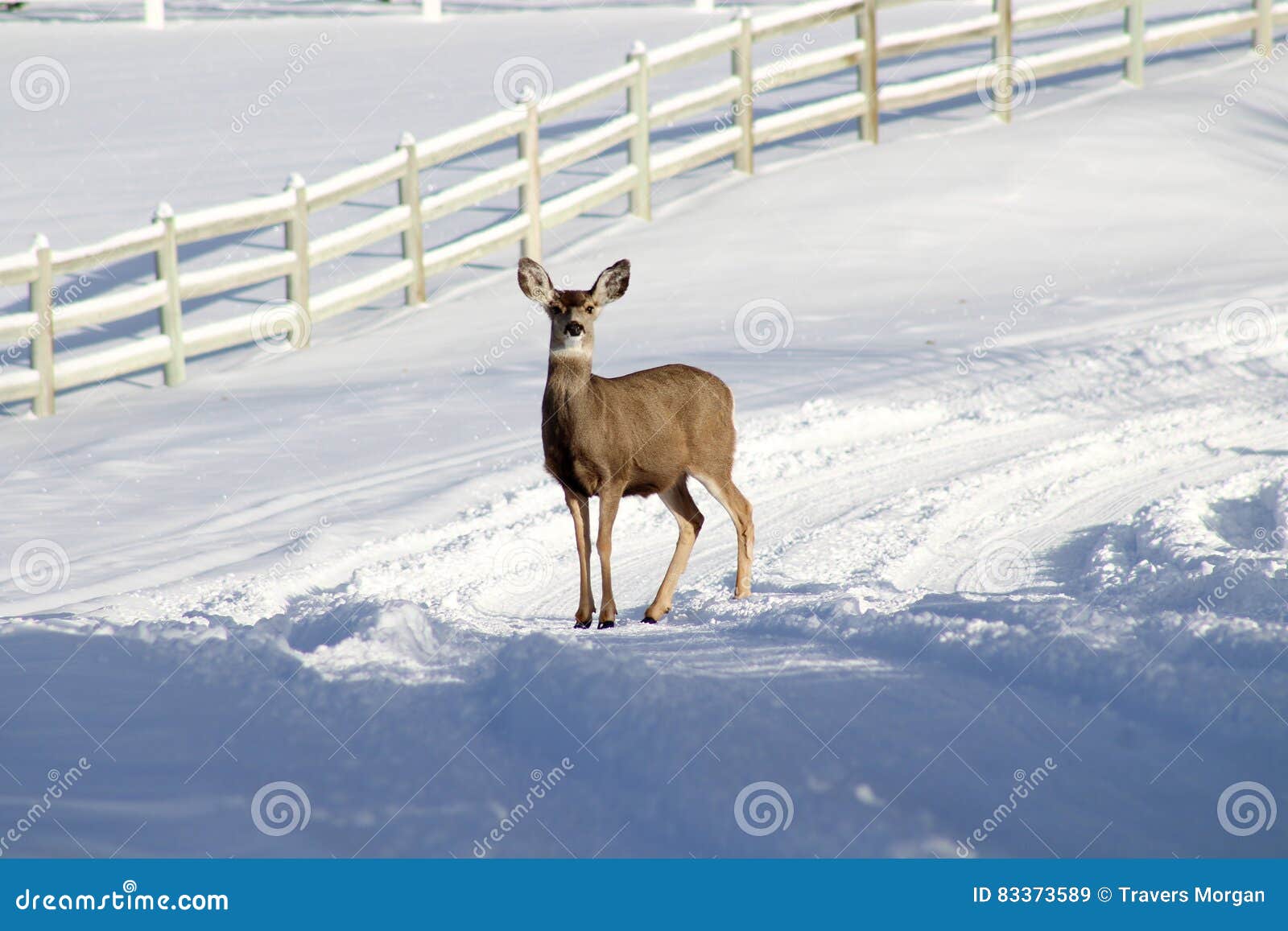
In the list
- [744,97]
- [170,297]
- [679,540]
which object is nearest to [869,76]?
[744,97]

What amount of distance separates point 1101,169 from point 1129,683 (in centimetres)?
1230

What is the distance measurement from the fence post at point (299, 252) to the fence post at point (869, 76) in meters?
6.90

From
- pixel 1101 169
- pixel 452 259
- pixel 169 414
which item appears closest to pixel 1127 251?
pixel 1101 169

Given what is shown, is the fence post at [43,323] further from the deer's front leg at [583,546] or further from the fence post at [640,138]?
the deer's front leg at [583,546]

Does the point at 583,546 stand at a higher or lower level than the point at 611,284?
lower

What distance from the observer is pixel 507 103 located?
21000mm

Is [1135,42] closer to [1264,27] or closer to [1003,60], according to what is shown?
[1003,60]

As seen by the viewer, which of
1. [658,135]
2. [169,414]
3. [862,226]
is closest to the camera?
[169,414]

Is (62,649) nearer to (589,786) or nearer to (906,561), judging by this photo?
(589,786)

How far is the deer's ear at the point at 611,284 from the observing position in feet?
19.1

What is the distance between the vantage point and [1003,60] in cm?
1788

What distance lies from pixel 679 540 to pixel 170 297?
7.11 metres

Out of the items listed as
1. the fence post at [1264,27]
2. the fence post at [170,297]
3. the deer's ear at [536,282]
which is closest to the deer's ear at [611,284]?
the deer's ear at [536,282]

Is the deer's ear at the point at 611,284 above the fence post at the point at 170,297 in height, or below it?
above
